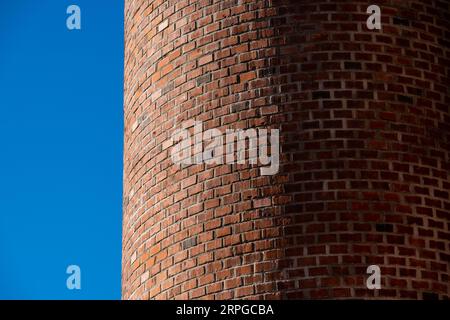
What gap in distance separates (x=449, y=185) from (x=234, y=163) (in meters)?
1.74

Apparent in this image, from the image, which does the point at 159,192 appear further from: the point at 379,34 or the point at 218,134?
the point at 379,34

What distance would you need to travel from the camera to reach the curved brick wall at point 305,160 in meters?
8.27

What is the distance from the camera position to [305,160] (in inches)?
334

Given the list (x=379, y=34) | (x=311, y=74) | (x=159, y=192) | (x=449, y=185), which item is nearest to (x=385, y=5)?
(x=379, y=34)

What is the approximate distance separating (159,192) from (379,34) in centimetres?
228

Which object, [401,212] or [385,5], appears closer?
[401,212]

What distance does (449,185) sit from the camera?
8656 millimetres

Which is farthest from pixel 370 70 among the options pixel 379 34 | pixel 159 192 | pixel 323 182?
pixel 159 192

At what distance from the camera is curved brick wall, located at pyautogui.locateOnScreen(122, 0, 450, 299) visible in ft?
27.1

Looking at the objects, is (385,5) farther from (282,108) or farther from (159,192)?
(159,192)
